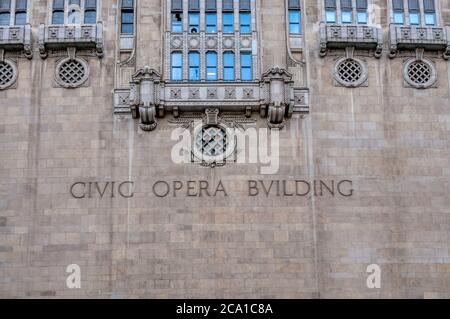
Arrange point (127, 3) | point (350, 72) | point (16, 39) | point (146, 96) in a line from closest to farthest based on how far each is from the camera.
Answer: point (146, 96)
point (16, 39)
point (350, 72)
point (127, 3)

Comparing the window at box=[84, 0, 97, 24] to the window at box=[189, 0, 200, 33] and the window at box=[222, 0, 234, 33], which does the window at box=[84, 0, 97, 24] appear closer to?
the window at box=[189, 0, 200, 33]

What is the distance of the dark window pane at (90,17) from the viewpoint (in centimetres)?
3848

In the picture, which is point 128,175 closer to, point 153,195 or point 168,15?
point 153,195

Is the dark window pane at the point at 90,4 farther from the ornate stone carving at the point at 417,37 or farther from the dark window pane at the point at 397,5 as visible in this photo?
the dark window pane at the point at 397,5

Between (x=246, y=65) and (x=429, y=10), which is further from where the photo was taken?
(x=429, y=10)

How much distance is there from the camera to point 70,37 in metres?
37.5

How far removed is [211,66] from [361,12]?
25.3 ft

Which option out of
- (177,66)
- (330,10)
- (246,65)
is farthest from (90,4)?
(330,10)

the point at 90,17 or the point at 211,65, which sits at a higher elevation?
the point at 90,17

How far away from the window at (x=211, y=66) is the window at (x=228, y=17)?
4.67 feet

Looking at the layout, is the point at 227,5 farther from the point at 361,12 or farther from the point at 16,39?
the point at 16,39

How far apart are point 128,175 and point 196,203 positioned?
3.29 m

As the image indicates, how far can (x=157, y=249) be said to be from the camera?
115 feet

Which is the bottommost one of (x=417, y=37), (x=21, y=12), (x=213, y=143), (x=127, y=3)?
(x=213, y=143)
